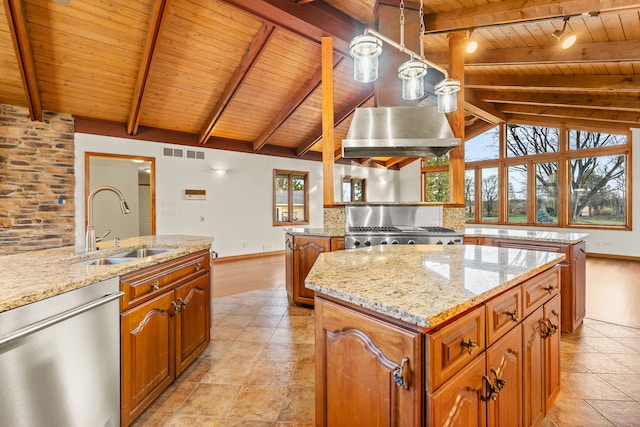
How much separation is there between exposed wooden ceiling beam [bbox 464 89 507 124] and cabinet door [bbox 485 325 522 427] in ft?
18.2

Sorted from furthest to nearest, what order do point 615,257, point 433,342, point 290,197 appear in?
point 290,197 < point 615,257 < point 433,342

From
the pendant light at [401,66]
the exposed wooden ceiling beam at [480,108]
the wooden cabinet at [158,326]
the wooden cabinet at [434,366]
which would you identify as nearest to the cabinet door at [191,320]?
the wooden cabinet at [158,326]

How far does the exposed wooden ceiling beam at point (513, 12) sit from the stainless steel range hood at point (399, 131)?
36.8 inches

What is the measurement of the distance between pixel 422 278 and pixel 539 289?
2.15ft

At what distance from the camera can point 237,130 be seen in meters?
6.27

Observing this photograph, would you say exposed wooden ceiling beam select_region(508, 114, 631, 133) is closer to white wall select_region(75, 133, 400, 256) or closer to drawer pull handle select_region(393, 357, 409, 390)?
white wall select_region(75, 133, 400, 256)

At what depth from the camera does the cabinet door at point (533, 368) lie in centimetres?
128

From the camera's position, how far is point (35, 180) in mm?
4496

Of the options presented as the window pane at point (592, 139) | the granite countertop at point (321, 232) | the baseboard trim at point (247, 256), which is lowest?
the baseboard trim at point (247, 256)

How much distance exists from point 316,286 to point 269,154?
6357 millimetres

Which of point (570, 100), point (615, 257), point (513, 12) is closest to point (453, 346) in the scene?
point (513, 12)

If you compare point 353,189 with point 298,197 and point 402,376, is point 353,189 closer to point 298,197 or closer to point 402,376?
point 298,197

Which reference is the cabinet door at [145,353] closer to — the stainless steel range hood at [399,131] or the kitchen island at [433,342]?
the kitchen island at [433,342]

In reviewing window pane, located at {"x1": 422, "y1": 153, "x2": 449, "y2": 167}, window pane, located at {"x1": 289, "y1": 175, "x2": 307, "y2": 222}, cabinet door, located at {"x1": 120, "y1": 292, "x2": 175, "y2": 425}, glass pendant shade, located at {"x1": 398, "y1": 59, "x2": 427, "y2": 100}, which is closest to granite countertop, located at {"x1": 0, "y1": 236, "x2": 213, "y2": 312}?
cabinet door, located at {"x1": 120, "y1": 292, "x2": 175, "y2": 425}
